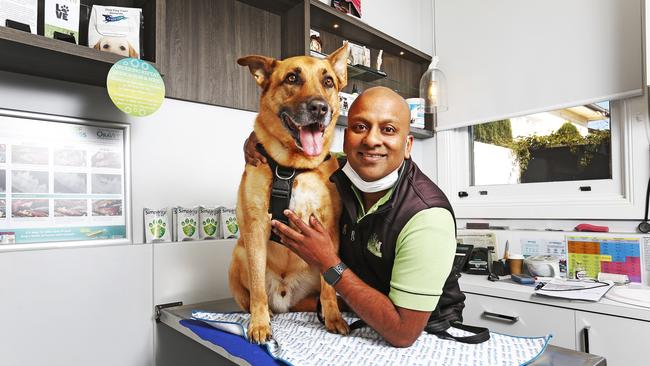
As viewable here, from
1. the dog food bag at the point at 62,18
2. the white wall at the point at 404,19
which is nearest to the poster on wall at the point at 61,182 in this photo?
the dog food bag at the point at 62,18

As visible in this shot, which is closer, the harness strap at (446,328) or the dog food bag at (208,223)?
the harness strap at (446,328)

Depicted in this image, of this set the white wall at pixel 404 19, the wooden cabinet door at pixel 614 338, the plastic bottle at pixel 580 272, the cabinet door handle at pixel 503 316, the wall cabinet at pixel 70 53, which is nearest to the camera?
the wall cabinet at pixel 70 53

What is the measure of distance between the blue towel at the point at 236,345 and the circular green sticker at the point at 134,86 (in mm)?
654

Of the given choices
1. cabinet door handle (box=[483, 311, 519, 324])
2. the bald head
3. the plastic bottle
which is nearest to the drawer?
cabinet door handle (box=[483, 311, 519, 324])

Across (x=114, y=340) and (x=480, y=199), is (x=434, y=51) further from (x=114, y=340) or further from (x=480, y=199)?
(x=114, y=340)

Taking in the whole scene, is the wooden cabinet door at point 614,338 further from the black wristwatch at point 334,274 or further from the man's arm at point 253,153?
the man's arm at point 253,153

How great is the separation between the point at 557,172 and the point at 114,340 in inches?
89.2

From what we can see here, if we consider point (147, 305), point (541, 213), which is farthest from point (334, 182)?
point (541, 213)

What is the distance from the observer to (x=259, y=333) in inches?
33.0

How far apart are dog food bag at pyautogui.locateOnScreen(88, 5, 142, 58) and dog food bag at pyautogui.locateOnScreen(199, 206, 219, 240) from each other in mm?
595

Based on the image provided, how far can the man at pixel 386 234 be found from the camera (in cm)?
80

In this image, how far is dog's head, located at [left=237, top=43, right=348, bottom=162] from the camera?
846 mm

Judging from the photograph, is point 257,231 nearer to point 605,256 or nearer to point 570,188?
point 605,256

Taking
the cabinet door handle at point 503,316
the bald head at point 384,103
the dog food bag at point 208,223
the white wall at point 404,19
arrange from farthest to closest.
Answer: the white wall at point 404,19
the cabinet door handle at point 503,316
the dog food bag at point 208,223
the bald head at point 384,103
